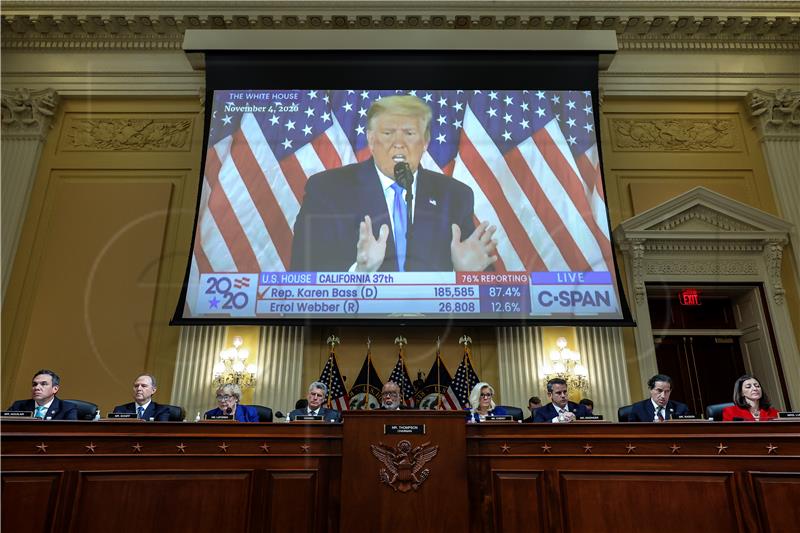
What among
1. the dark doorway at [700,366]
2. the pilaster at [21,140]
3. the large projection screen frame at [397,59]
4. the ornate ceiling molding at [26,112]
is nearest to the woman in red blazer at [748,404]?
the dark doorway at [700,366]

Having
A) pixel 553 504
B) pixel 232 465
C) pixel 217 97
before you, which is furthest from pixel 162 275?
pixel 553 504

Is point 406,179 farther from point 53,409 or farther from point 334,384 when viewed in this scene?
point 53,409

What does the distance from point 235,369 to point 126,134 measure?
12.8 ft

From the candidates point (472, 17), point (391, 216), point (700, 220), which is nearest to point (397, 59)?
point (472, 17)

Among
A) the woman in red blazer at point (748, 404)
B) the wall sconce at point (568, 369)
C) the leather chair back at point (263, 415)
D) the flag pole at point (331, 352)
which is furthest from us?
the wall sconce at point (568, 369)

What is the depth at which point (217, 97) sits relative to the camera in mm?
7109

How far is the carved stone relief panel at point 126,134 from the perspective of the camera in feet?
24.8

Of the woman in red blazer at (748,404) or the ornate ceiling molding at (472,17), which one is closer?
the woman in red blazer at (748,404)

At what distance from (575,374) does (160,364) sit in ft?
15.9

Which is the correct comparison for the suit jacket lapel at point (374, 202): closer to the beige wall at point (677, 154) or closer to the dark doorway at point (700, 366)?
the beige wall at point (677, 154)

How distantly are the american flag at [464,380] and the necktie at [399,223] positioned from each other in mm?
1281

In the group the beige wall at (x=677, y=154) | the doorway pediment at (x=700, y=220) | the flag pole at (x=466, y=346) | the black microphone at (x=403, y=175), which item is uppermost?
the beige wall at (x=677, y=154)

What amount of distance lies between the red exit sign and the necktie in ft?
11.9

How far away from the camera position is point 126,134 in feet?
25.1
